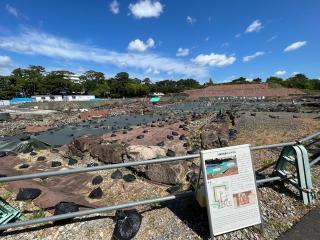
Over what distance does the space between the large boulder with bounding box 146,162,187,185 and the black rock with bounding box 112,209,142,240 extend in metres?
2.41

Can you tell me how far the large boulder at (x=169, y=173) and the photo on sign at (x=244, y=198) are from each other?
291 centimetres

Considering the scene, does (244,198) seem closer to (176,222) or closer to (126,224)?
(176,222)

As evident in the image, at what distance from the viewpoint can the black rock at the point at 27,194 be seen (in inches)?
214

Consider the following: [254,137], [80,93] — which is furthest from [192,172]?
[80,93]

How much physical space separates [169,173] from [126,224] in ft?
9.01

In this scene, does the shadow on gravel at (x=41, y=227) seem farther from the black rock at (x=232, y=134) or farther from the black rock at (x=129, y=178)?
the black rock at (x=232, y=134)

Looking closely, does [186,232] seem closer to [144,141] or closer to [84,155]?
[84,155]

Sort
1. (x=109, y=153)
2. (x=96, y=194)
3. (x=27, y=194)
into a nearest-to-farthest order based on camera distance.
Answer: (x=27, y=194), (x=96, y=194), (x=109, y=153)

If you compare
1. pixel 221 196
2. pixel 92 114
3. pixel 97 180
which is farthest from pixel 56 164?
pixel 92 114

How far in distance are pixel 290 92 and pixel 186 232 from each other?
269 ft

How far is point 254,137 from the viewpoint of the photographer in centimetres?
1232

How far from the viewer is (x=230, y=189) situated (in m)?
3.32

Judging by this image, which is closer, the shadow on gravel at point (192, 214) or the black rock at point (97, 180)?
the shadow on gravel at point (192, 214)

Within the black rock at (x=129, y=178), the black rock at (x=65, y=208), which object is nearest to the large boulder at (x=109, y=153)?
the black rock at (x=129, y=178)
